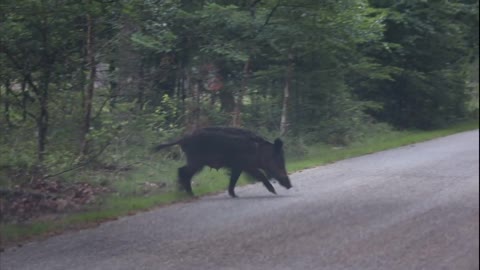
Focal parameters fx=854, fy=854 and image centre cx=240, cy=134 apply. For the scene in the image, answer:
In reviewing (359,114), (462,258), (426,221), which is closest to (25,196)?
(426,221)

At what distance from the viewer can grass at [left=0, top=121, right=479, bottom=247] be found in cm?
955

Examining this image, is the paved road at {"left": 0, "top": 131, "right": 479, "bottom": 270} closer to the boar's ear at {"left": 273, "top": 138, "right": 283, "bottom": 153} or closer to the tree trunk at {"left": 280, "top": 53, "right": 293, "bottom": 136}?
the boar's ear at {"left": 273, "top": 138, "right": 283, "bottom": 153}

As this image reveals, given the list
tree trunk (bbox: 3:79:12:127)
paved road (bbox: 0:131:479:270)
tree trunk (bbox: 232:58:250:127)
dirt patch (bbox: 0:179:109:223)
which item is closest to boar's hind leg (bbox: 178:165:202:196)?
paved road (bbox: 0:131:479:270)

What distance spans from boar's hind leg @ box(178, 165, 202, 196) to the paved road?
319 millimetres

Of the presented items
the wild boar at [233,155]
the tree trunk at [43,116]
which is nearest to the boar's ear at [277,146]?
the wild boar at [233,155]

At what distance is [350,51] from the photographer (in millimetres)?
14242

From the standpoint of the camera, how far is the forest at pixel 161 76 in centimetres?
1109

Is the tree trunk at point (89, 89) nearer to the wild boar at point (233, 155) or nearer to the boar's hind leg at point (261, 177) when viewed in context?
the wild boar at point (233, 155)

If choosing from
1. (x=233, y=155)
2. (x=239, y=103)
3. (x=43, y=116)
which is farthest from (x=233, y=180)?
(x=43, y=116)

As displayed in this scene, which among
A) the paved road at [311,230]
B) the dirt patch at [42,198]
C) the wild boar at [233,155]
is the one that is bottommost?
the paved road at [311,230]

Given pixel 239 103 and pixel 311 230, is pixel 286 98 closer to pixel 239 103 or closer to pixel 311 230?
pixel 239 103

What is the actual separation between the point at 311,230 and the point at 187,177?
→ 2668 mm

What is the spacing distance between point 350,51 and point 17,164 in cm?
601

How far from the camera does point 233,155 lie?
446 inches
